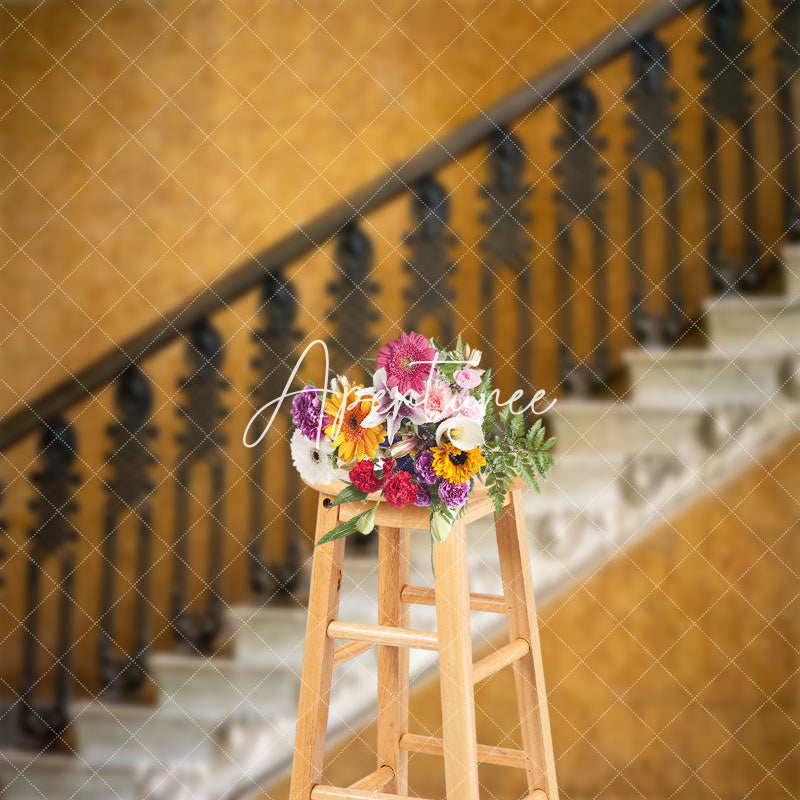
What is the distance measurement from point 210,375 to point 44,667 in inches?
86.4

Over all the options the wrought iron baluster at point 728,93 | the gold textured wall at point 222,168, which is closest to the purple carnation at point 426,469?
the wrought iron baluster at point 728,93

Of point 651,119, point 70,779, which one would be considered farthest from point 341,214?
point 70,779

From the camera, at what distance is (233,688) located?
2.65 metres

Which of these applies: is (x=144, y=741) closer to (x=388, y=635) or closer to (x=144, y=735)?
(x=144, y=735)

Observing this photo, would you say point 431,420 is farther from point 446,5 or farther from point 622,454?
point 446,5

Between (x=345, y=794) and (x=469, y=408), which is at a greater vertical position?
(x=469, y=408)

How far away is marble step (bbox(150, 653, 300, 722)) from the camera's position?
2637mm

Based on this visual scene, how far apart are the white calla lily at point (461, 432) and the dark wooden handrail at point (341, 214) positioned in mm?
1266

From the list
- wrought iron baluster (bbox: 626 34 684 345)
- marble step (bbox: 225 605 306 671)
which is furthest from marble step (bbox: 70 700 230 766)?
wrought iron baluster (bbox: 626 34 684 345)

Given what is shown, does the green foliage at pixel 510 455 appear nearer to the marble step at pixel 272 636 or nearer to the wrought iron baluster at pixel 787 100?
the marble step at pixel 272 636

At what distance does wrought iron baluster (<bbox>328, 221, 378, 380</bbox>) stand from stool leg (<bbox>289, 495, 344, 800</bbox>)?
109 centimetres

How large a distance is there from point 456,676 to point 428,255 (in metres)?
1.48

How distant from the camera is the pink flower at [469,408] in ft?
4.99

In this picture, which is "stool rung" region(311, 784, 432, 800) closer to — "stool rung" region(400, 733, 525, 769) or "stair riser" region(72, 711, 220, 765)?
"stool rung" region(400, 733, 525, 769)
